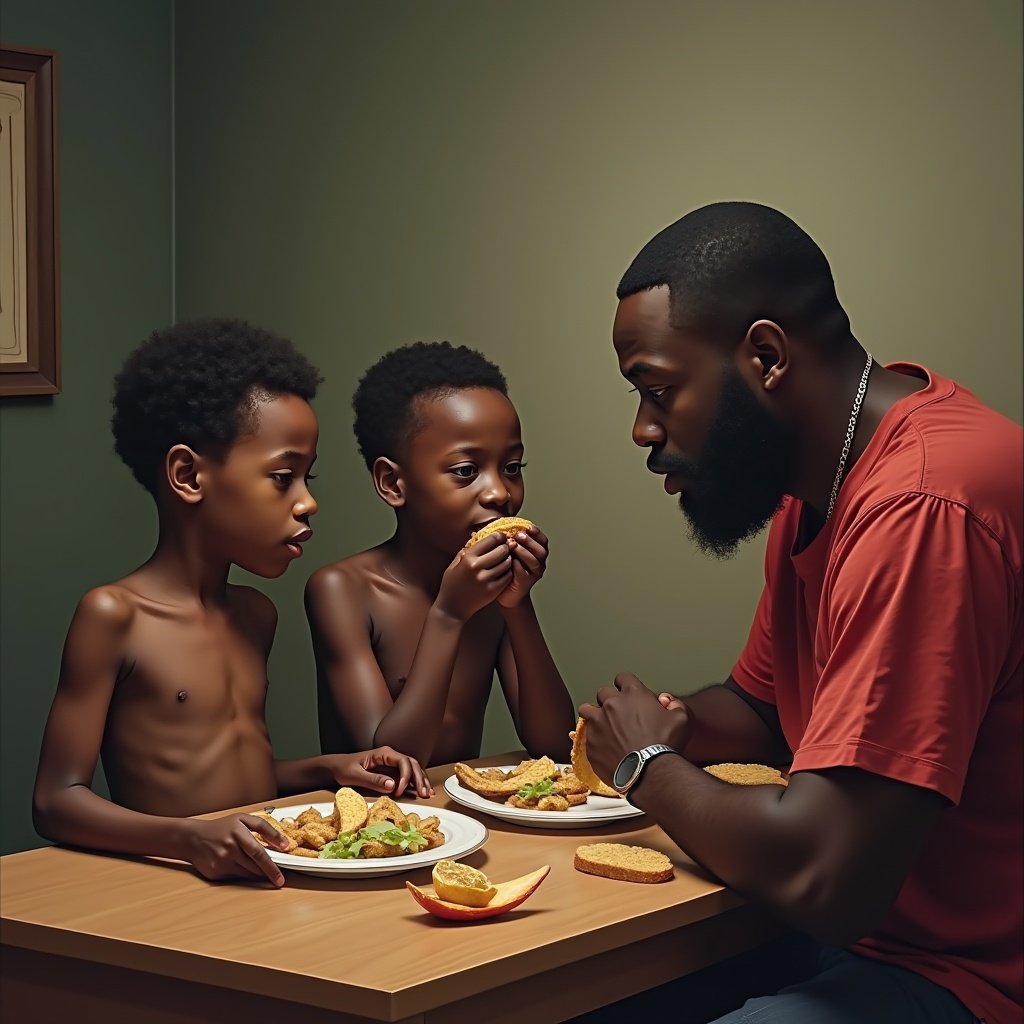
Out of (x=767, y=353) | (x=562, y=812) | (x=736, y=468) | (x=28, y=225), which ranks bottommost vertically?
(x=562, y=812)

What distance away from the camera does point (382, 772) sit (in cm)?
207

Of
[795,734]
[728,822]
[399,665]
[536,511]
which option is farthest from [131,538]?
[728,822]

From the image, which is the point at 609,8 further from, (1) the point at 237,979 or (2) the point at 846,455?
(1) the point at 237,979

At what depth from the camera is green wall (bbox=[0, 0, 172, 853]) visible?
3.57m

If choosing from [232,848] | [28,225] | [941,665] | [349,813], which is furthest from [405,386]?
[28,225]

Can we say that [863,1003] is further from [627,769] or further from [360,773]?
[360,773]

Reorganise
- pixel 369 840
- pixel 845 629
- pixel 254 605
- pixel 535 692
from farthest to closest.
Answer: pixel 535 692
pixel 254 605
pixel 369 840
pixel 845 629

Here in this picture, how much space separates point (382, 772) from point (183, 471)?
0.53 m

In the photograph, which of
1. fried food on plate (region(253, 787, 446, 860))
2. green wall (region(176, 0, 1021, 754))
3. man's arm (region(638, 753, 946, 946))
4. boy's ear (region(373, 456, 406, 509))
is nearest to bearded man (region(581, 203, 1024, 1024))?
man's arm (region(638, 753, 946, 946))

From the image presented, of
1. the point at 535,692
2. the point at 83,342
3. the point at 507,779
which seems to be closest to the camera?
the point at 507,779

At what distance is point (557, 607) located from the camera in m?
3.29

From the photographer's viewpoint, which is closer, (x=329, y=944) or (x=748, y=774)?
(x=329, y=944)

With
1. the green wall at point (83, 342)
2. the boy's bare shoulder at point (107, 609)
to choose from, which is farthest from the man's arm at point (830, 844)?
the green wall at point (83, 342)

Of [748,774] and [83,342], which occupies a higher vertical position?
[83,342]
